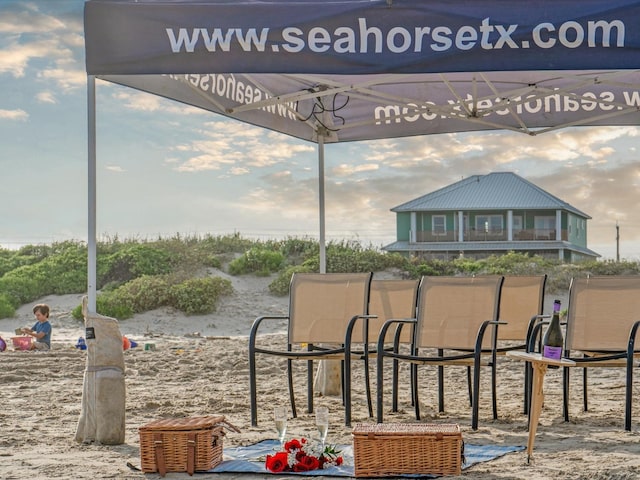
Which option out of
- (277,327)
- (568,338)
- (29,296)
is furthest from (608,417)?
(29,296)

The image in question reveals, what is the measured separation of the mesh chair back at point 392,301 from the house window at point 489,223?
26.2 metres

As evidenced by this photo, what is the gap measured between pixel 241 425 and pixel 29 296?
46.9 feet

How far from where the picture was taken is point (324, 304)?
7184mm

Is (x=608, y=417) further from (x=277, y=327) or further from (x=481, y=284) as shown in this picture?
(x=277, y=327)

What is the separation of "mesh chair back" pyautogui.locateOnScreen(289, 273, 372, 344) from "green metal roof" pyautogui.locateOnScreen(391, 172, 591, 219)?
84.8ft

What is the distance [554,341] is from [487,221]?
28.7m

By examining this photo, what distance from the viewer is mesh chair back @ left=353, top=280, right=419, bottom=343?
7.38 metres

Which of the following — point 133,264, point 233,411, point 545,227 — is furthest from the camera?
point 545,227

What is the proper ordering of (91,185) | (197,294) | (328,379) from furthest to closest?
(197,294) → (328,379) → (91,185)

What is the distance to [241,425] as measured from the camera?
6328 mm

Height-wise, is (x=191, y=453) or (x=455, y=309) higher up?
(x=455, y=309)

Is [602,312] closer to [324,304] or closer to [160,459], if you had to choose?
[324,304]

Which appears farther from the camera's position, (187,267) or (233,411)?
(187,267)

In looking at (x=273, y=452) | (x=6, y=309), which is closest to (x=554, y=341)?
(x=273, y=452)
